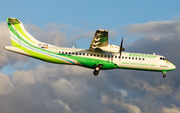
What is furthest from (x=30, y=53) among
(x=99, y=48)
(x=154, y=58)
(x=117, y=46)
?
(x=154, y=58)

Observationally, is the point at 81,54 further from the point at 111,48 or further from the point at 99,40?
the point at 111,48

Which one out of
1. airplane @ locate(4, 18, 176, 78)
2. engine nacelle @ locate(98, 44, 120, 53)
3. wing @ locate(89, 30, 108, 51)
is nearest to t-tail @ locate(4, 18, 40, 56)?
airplane @ locate(4, 18, 176, 78)

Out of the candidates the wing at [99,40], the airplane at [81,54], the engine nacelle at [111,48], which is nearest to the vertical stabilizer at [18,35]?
the airplane at [81,54]

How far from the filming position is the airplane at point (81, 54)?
41.7 metres

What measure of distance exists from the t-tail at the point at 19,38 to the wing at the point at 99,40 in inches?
359

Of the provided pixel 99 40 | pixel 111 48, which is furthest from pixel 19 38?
pixel 111 48

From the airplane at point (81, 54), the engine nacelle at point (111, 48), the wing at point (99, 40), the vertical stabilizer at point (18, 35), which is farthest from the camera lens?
the vertical stabilizer at point (18, 35)

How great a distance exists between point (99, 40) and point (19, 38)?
1273cm

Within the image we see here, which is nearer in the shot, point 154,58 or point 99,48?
point 99,48

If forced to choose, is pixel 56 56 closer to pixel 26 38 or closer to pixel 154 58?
pixel 26 38

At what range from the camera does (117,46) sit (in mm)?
41594

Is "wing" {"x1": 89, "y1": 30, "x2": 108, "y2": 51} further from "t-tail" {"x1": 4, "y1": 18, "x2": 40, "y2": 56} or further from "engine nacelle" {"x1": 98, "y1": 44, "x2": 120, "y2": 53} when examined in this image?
"t-tail" {"x1": 4, "y1": 18, "x2": 40, "y2": 56}

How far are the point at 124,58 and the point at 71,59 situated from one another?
832 cm

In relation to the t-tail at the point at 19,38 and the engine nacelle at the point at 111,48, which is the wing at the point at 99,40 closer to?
the engine nacelle at the point at 111,48
